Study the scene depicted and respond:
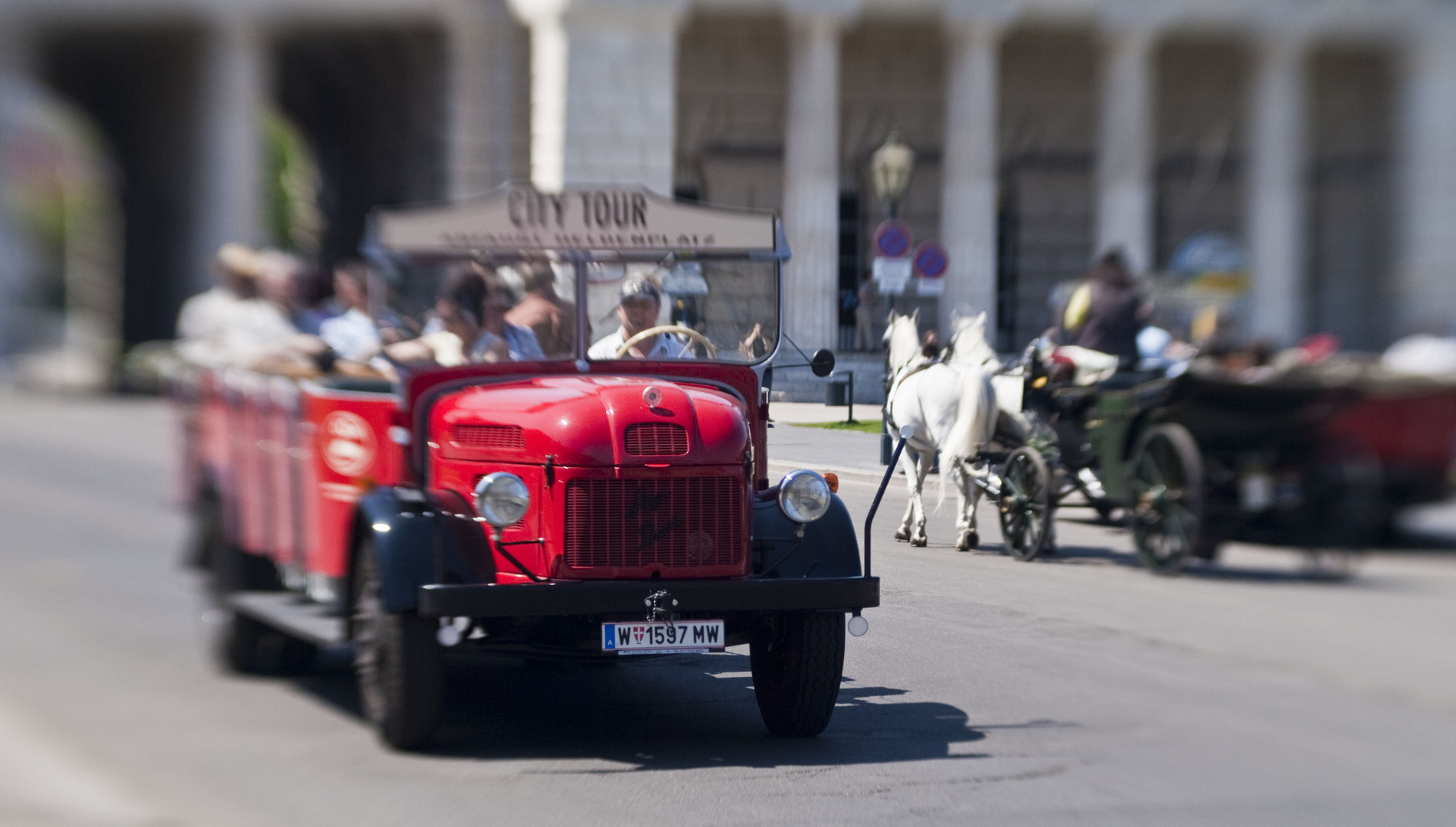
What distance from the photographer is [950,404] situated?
423cm

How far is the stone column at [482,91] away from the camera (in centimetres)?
3062

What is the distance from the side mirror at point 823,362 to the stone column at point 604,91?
1403 mm

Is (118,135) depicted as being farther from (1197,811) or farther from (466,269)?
(1197,811)

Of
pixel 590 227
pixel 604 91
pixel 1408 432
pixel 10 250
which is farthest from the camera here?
pixel 10 250

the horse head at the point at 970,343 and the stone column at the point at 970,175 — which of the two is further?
the stone column at the point at 970,175

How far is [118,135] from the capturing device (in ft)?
158

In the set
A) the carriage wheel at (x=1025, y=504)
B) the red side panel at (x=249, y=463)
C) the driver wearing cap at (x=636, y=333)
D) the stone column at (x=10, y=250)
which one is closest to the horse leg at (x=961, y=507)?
the carriage wheel at (x=1025, y=504)

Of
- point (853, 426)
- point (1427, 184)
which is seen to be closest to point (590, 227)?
point (853, 426)

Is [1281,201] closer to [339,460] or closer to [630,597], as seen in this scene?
[630,597]

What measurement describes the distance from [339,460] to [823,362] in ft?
10.7

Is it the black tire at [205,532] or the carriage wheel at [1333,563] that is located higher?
the carriage wheel at [1333,563]

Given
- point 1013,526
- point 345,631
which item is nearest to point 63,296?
point 345,631

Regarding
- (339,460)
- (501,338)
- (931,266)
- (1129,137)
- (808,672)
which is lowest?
(808,672)

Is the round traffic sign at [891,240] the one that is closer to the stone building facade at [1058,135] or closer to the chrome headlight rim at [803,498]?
the stone building facade at [1058,135]
